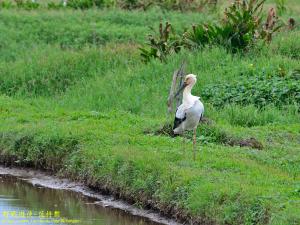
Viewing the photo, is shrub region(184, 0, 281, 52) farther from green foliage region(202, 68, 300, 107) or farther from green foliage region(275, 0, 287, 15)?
green foliage region(275, 0, 287, 15)

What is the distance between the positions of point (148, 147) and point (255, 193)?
303 cm

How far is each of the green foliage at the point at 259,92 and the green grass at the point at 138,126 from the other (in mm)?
194

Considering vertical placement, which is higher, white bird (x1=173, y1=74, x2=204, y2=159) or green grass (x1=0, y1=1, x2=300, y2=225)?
white bird (x1=173, y1=74, x2=204, y2=159)

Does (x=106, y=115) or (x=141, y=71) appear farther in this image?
(x=141, y=71)

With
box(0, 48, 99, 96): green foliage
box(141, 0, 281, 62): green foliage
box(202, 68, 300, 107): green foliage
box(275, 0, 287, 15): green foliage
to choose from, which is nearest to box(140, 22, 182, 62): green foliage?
box(141, 0, 281, 62): green foliage

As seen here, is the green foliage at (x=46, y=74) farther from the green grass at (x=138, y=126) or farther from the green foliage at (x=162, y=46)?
the green foliage at (x=162, y=46)

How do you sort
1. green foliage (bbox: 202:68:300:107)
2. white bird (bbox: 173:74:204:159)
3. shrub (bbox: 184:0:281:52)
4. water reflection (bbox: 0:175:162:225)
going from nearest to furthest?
1. water reflection (bbox: 0:175:162:225)
2. white bird (bbox: 173:74:204:159)
3. green foliage (bbox: 202:68:300:107)
4. shrub (bbox: 184:0:281:52)

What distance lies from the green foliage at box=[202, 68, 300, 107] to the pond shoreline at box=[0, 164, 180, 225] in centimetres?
395

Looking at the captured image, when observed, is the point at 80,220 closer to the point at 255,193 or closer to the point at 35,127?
the point at 255,193

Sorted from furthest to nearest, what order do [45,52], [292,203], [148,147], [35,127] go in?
[45,52] → [35,127] → [148,147] → [292,203]

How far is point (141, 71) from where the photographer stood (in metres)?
17.4

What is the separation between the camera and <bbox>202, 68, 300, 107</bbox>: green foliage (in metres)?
15.1

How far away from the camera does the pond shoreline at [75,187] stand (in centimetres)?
1044

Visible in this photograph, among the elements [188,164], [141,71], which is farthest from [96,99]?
[188,164]
